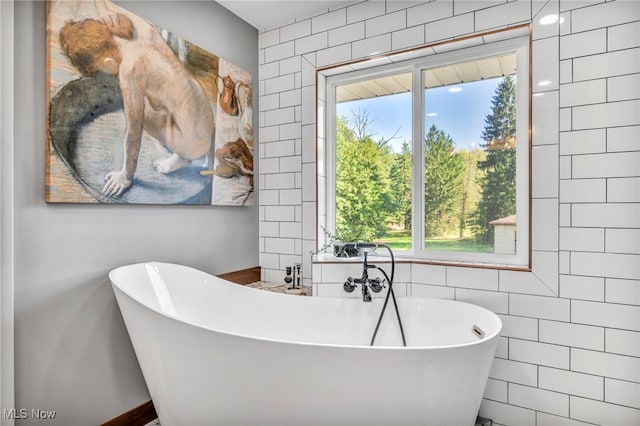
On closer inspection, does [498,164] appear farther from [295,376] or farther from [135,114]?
[135,114]

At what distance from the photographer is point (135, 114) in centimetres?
190

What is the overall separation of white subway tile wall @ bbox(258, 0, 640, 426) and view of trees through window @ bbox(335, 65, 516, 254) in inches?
9.5

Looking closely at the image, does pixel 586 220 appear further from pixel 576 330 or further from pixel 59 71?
pixel 59 71

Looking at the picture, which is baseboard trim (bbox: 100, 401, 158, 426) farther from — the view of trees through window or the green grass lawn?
the green grass lawn

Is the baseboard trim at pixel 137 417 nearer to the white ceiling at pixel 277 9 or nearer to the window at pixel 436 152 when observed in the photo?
the window at pixel 436 152

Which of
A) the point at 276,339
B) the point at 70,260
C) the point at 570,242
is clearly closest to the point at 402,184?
the point at 570,242

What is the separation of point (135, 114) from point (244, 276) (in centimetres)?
129

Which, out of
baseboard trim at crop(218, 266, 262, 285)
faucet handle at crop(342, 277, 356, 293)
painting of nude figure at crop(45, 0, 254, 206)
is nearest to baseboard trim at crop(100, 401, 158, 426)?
baseboard trim at crop(218, 266, 262, 285)

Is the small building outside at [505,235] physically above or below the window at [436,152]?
below

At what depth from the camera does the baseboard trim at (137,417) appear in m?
1.84

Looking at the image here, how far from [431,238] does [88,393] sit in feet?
6.67

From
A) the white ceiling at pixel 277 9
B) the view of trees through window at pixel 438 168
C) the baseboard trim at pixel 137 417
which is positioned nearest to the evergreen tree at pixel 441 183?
the view of trees through window at pixel 438 168

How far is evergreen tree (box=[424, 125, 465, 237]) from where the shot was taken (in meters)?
2.24

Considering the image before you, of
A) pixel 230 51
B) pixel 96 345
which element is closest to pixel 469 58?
pixel 230 51
